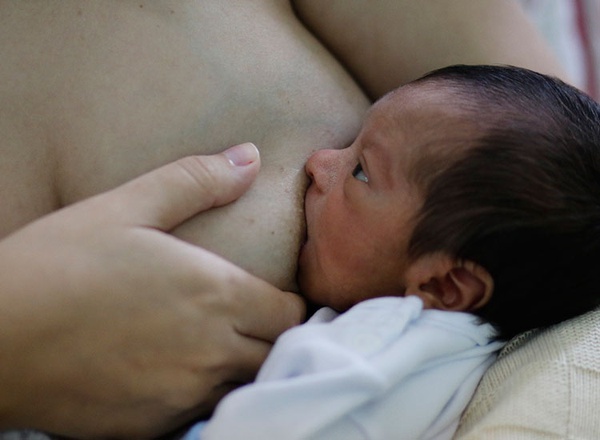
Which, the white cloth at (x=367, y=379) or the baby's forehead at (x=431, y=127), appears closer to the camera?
the white cloth at (x=367, y=379)

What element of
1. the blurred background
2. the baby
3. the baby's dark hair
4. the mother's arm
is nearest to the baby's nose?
the baby

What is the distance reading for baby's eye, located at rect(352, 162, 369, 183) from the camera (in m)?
0.88

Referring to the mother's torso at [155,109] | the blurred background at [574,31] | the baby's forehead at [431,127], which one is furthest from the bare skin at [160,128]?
the blurred background at [574,31]

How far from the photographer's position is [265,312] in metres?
0.81

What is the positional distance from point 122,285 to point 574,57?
1.21 meters

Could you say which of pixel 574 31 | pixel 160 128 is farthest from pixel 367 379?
pixel 574 31

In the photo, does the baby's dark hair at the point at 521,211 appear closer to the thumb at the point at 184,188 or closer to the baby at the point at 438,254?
the baby at the point at 438,254

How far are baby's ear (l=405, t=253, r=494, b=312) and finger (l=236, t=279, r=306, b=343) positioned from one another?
0.13 metres

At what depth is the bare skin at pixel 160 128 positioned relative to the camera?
751 millimetres

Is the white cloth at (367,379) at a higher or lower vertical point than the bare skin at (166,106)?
lower

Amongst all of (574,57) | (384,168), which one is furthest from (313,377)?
(574,57)

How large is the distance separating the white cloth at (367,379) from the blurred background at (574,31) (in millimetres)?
935

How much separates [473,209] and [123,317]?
368 millimetres

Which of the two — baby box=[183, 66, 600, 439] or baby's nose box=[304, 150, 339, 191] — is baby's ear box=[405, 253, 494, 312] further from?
baby's nose box=[304, 150, 339, 191]
